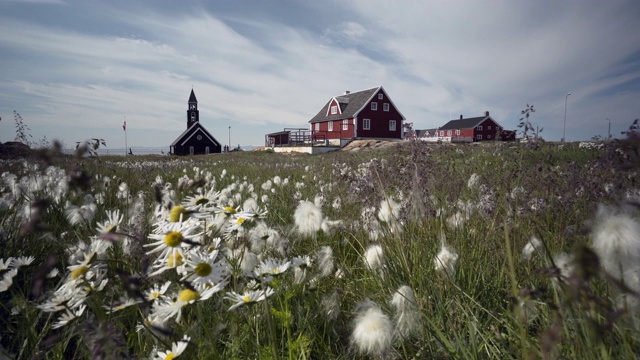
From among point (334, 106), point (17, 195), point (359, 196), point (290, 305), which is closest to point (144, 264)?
point (290, 305)

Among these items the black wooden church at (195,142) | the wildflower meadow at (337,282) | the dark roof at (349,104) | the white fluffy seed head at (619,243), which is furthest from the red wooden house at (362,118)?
the white fluffy seed head at (619,243)

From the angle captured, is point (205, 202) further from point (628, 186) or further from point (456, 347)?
point (628, 186)

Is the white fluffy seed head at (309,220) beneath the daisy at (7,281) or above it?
above

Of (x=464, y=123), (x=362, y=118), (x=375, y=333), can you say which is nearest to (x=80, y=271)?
(x=375, y=333)

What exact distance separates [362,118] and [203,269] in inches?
1812

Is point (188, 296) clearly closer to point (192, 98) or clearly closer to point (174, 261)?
point (174, 261)

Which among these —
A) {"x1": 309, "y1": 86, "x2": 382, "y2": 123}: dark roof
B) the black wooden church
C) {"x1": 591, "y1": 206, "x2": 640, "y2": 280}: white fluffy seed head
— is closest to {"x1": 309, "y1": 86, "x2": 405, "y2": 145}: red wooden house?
{"x1": 309, "y1": 86, "x2": 382, "y2": 123}: dark roof

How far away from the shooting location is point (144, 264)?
4.19ft

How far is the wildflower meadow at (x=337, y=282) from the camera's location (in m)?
1.07

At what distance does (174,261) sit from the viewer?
1.35 meters

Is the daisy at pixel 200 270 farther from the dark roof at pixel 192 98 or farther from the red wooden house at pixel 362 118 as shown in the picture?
the dark roof at pixel 192 98

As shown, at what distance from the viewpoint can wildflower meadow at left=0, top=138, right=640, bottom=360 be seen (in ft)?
3.51

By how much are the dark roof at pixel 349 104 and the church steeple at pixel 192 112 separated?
110 ft

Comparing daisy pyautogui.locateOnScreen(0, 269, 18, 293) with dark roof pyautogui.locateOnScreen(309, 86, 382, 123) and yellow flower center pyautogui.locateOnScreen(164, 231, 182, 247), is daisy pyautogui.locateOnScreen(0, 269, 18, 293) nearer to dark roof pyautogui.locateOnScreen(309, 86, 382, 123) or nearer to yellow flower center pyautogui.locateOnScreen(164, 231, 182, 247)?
yellow flower center pyautogui.locateOnScreen(164, 231, 182, 247)
